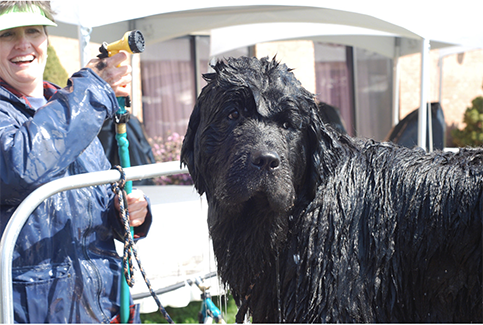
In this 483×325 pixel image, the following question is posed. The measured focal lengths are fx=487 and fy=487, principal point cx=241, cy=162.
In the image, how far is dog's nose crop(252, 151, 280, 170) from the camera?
5.08 ft

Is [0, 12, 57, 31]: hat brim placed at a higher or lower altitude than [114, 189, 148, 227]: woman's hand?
higher

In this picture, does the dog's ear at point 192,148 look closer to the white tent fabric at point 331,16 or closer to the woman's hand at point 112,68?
the woman's hand at point 112,68

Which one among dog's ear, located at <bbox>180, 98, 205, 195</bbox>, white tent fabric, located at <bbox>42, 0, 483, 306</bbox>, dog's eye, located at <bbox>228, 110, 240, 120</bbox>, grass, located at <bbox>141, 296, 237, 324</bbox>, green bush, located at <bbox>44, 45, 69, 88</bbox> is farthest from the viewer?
green bush, located at <bbox>44, 45, 69, 88</bbox>

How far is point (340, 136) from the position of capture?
74.4 inches

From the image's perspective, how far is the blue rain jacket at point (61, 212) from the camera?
1544 millimetres

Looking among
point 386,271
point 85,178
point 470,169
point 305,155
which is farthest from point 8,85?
point 470,169

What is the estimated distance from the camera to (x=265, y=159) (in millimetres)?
1552

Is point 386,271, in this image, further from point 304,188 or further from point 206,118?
point 206,118

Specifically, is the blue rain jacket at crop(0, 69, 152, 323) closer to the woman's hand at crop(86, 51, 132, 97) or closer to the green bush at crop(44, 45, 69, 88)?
the woman's hand at crop(86, 51, 132, 97)

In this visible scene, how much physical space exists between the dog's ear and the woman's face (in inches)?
24.1

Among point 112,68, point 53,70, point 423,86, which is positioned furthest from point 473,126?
point 112,68

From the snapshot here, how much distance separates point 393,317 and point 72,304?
115 centimetres

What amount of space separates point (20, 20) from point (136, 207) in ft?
2.79

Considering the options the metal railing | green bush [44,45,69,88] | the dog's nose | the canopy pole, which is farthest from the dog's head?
green bush [44,45,69,88]
